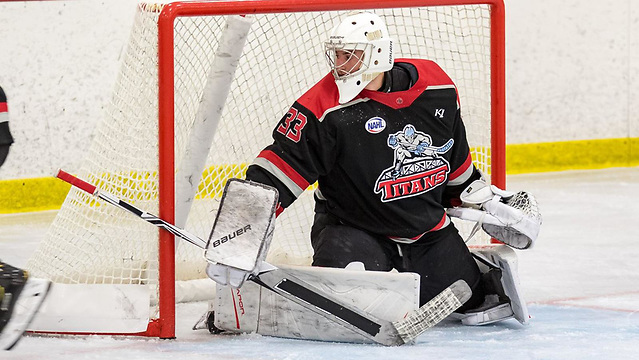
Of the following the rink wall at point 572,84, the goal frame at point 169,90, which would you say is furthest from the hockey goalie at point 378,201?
the rink wall at point 572,84

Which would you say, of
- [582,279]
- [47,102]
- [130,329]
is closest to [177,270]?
[130,329]

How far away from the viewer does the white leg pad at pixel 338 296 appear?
3.19m

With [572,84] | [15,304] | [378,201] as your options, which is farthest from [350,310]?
[572,84]

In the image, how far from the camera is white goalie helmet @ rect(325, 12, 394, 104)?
3248 mm

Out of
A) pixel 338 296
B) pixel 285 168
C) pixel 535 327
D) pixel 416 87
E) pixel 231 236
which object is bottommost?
pixel 535 327

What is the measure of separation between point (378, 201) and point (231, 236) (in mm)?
484

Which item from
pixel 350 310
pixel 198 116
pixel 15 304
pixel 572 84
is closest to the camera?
pixel 15 304

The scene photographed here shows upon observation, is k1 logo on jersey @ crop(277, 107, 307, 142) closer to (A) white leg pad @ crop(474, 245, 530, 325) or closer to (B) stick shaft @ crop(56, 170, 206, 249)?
(B) stick shaft @ crop(56, 170, 206, 249)

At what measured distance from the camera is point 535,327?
340 centimetres

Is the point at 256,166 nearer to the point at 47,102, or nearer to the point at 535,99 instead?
the point at 47,102

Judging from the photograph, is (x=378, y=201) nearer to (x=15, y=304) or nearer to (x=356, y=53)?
(x=356, y=53)

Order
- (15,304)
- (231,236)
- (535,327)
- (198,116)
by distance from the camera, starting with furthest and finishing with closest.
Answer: (198,116) → (535,327) → (231,236) → (15,304)

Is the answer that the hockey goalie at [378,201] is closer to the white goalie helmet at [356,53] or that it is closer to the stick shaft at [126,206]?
the white goalie helmet at [356,53]

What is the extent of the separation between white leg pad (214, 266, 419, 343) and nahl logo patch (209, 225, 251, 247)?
0.21 meters
